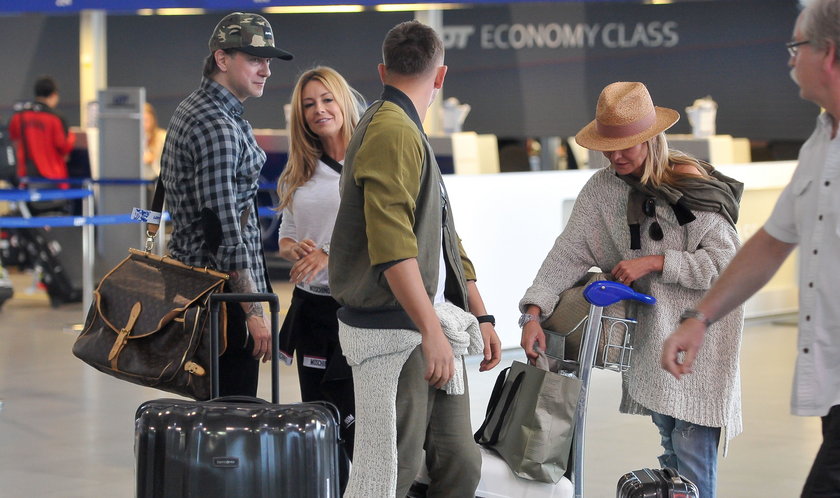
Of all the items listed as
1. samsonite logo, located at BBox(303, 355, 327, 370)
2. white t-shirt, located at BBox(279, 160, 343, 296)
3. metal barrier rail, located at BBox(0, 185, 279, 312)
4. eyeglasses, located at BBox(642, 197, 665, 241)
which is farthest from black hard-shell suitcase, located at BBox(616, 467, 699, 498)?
metal barrier rail, located at BBox(0, 185, 279, 312)

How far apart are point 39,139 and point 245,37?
25.5 ft

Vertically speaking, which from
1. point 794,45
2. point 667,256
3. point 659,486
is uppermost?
point 794,45

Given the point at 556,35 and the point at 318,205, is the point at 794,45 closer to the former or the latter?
the point at 318,205

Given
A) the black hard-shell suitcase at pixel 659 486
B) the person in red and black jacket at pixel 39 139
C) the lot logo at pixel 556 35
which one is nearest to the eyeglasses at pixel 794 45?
the black hard-shell suitcase at pixel 659 486

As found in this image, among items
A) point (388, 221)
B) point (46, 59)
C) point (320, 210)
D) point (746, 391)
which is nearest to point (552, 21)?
point (46, 59)

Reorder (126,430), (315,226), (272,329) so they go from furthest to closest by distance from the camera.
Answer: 1. (126,430)
2. (315,226)
3. (272,329)

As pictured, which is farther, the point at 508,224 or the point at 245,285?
the point at 508,224

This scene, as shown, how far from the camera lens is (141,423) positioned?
2670mm

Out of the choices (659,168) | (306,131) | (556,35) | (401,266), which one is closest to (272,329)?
(401,266)

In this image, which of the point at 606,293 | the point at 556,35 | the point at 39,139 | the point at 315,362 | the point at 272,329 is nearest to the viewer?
the point at 272,329

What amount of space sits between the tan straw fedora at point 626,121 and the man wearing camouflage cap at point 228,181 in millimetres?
906

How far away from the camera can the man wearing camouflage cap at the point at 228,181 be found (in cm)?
319

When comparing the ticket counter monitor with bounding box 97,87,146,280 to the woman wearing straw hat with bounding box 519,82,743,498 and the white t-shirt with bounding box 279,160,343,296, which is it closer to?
the white t-shirt with bounding box 279,160,343,296

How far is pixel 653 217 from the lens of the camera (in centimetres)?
324
